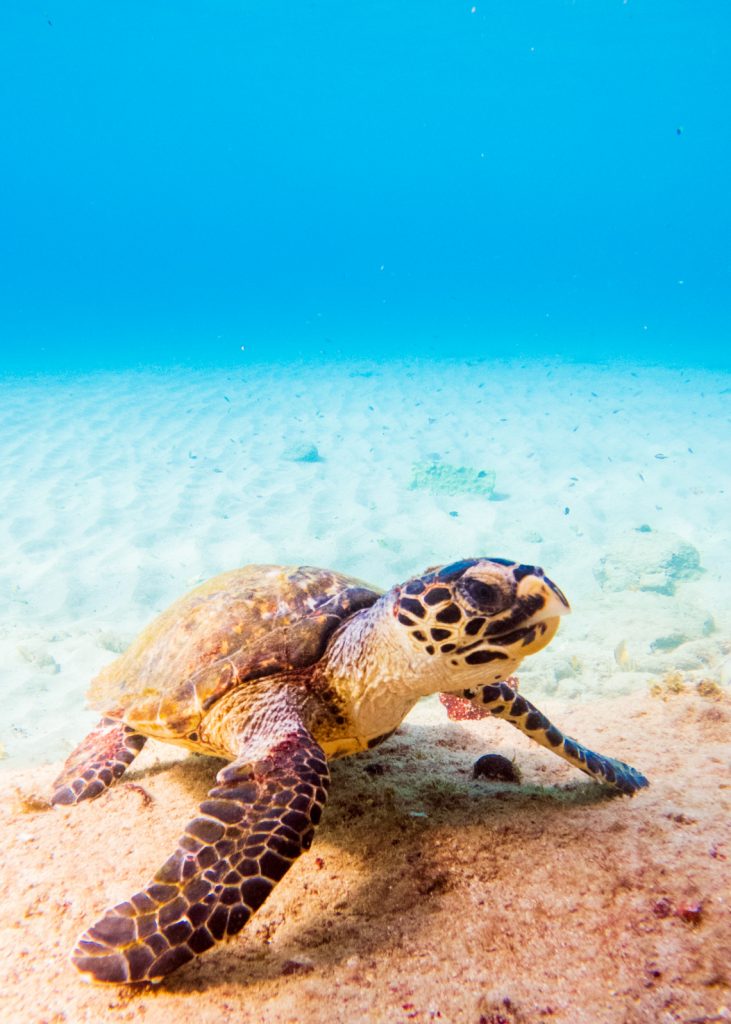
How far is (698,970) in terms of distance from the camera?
4.51 ft

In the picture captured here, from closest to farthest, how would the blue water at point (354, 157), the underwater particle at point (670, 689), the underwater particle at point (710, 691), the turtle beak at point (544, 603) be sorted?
the turtle beak at point (544, 603) < the underwater particle at point (710, 691) < the underwater particle at point (670, 689) < the blue water at point (354, 157)

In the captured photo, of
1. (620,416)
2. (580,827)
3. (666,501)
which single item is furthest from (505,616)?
(620,416)

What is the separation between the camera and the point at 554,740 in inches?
103

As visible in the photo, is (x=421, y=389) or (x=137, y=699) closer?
(x=137, y=699)

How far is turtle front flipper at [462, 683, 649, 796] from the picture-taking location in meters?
2.50

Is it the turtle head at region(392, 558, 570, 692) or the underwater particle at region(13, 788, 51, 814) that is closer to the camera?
the turtle head at region(392, 558, 570, 692)

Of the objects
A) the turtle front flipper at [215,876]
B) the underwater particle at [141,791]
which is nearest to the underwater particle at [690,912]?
the turtle front flipper at [215,876]

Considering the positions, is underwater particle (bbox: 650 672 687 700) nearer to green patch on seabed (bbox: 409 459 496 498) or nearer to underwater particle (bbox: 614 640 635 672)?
underwater particle (bbox: 614 640 635 672)

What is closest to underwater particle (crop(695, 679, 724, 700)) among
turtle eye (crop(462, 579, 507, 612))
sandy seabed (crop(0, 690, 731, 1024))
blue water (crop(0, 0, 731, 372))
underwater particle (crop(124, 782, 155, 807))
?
sandy seabed (crop(0, 690, 731, 1024))

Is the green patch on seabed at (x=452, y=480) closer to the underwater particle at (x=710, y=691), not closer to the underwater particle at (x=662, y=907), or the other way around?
the underwater particle at (x=710, y=691)

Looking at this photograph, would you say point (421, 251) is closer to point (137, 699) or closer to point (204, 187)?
point (204, 187)

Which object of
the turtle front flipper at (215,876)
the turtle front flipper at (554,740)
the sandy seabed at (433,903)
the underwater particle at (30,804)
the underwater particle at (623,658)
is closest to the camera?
the sandy seabed at (433,903)

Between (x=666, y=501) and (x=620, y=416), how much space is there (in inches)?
301

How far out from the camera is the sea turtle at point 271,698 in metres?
1.61
